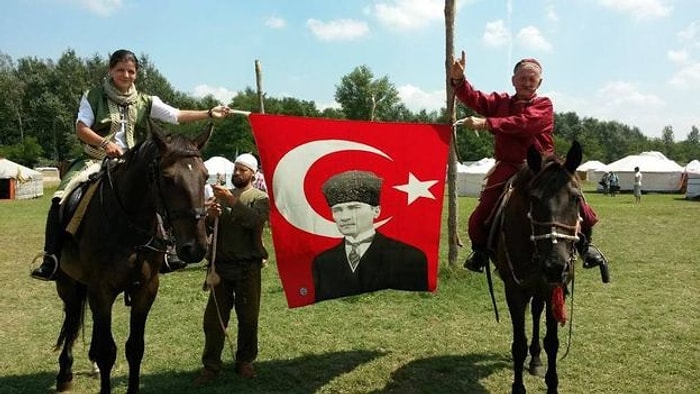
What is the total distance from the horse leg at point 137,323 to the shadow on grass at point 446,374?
88.1 inches

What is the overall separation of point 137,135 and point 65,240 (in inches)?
49.7

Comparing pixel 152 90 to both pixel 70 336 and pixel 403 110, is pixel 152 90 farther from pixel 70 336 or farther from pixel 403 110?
pixel 70 336

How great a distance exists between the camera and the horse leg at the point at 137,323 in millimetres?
4672

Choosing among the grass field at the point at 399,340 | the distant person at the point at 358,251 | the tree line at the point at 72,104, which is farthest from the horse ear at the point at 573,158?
the tree line at the point at 72,104

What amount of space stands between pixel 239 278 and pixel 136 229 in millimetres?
1392

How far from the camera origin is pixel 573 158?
418 cm

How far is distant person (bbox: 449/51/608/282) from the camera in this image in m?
5.04

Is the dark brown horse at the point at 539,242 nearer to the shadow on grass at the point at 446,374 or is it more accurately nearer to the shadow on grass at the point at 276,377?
the shadow on grass at the point at 446,374

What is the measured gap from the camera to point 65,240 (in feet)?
→ 15.4

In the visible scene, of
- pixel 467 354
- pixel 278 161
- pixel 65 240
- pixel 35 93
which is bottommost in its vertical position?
pixel 467 354

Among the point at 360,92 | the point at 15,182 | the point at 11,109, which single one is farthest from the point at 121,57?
the point at 11,109

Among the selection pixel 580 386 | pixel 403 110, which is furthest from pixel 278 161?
pixel 403 110

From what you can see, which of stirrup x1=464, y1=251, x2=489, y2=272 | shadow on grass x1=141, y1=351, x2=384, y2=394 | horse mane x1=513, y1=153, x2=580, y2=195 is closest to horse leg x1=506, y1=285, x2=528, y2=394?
stirrup x1=464, y1=251, x2=489, y2=272

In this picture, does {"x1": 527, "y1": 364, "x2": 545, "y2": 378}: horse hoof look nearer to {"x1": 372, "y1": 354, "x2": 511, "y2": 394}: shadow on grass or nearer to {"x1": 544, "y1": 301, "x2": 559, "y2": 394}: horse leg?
{"x1": 372, "y1": 354, "x2": 511, "y2": 394}: shadow on grass
